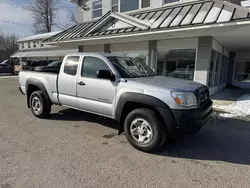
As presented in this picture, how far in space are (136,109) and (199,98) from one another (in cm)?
130

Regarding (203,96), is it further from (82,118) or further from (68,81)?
(82,118)

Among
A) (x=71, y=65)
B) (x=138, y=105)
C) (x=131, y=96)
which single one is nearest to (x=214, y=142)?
(x=138, y=105)

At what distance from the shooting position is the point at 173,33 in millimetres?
8086

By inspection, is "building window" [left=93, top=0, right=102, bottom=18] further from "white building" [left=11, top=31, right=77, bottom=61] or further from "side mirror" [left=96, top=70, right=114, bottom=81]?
"white building" [left=11, top=31, right=77, bottom=61]

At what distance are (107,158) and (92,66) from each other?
2327 mm

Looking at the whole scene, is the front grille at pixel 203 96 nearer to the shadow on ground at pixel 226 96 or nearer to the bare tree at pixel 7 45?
the shadow on ground at pixel 226 96

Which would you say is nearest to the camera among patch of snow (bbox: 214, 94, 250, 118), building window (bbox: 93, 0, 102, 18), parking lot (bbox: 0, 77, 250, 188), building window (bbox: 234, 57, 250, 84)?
parking lot (bbox: 0, 77, 250, 188)

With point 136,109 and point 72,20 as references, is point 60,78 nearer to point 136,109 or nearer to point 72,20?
point 136,109

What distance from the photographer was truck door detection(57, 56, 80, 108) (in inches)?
196

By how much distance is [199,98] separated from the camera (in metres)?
3.78

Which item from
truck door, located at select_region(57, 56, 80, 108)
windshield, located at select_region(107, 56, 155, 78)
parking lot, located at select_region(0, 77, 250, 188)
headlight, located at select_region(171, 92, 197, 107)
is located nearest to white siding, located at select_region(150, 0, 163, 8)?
windshield, located at select_region(107, 56, 155, 78)

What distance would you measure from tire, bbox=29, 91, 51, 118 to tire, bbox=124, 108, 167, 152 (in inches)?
114

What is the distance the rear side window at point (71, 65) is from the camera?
5.00m

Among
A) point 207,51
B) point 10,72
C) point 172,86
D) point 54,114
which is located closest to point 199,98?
point 172,86
